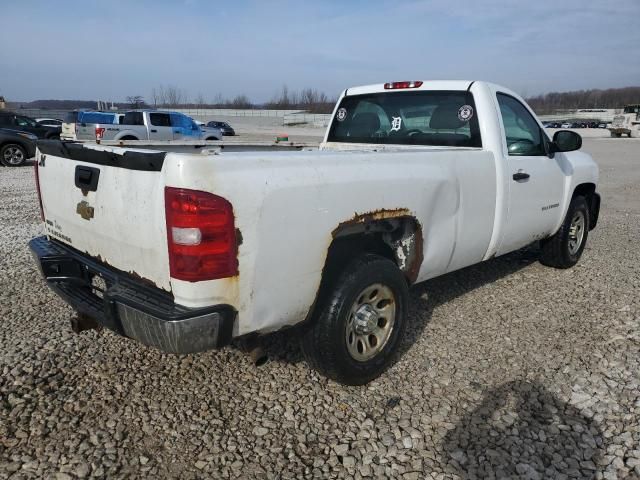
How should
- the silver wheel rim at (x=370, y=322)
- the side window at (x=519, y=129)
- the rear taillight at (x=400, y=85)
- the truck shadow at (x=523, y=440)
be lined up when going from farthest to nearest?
the rear taillight at (x=400, y=85)
the side window at (x=519, y=129)
the silver wheel rim at (x=370, y=322)
the truck shadow at (x=523, y=440)

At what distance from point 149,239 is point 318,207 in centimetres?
82

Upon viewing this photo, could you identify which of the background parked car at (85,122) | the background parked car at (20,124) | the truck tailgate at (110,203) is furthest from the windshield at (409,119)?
the background parked car at (85,122)

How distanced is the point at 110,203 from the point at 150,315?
2.15 ft

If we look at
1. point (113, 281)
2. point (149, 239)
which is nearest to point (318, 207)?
point (149, 239)

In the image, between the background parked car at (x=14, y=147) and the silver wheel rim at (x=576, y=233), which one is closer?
the silver wheel rim at (x=576, y=233)

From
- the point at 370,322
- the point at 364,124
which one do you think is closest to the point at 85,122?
the point at 364,124

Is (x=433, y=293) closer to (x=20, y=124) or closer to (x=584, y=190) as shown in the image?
(x=584, y=190)

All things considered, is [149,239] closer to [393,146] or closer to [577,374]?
[393,146]

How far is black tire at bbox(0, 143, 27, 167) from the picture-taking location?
14.3 meters

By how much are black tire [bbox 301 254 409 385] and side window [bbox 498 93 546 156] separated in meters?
1.79

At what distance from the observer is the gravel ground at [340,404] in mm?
2465

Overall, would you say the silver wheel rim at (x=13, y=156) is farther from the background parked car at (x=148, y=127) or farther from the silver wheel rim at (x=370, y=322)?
the silver wheel rim at (x=370, y=322)

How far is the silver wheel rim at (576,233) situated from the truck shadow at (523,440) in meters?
2.97

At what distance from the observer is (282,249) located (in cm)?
239
